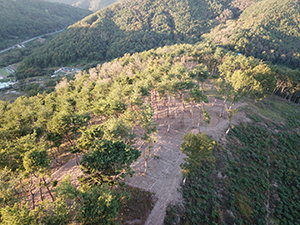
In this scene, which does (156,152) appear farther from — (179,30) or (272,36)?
(179,30)

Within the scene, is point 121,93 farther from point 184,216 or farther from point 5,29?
point 5,29

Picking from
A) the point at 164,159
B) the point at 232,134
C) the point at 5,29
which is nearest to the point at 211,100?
the point at 232,134

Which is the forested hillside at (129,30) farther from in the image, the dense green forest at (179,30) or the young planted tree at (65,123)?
the young planted tree at (65,123)

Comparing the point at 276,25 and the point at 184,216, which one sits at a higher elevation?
the point at 276,25

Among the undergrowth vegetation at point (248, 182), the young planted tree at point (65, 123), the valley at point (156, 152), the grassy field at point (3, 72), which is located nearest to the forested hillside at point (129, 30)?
the grassy field at point (3, 72)

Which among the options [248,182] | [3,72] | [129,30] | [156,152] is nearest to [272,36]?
[129,30]

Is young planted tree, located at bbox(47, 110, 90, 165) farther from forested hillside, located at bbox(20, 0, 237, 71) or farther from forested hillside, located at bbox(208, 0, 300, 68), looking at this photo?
forested hillside, located at bbox(20, 0, 237, 71)
